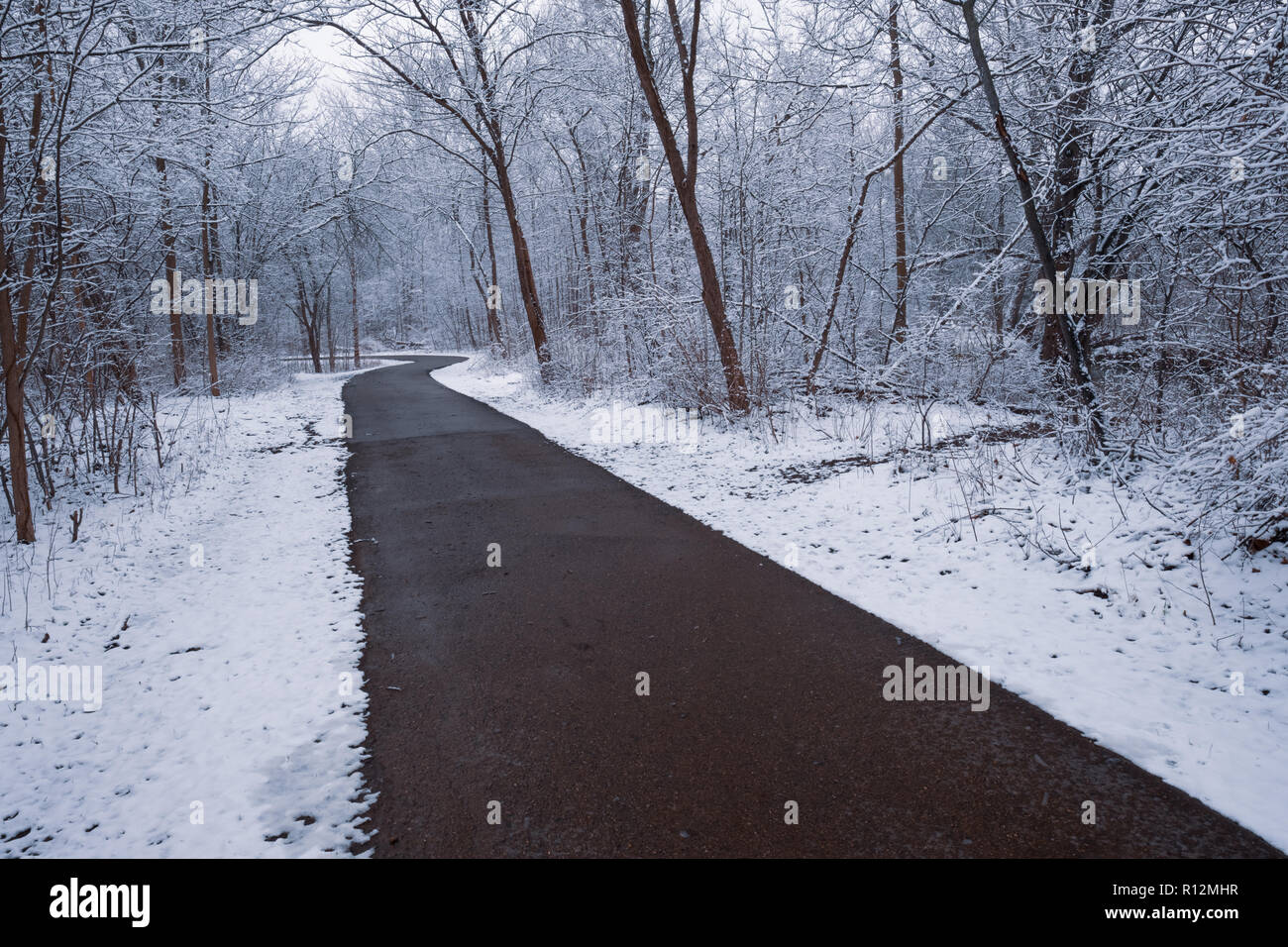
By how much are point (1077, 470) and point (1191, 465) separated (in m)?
1.56

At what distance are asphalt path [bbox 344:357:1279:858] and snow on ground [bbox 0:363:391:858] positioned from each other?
0.30 metres

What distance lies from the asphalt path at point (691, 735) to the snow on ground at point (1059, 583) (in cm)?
24

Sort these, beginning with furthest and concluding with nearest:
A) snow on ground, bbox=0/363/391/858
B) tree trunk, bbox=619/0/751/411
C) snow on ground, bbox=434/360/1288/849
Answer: tree trunk, bbox=619/0/751/411 < snow on ground, bbox=434/360/1288/849 < snow on ground, bbox=0/363/391/858

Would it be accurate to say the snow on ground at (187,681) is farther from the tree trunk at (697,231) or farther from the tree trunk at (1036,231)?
the tree trunk at (1036,231)

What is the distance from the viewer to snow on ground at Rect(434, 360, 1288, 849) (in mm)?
3090

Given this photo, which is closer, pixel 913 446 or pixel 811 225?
pixel 913 446

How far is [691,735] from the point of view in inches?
126

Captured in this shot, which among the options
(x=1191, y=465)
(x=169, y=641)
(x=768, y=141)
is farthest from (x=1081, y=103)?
(x=169, y=641)

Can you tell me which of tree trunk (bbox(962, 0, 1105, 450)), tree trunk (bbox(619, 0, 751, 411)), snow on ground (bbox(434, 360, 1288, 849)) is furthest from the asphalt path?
tree trunk (bbox(619, 0, 751, 411))

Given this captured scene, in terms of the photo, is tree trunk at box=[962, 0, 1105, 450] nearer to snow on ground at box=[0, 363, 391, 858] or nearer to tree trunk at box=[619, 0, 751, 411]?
tree trunk at box=[619, 0, 751, 411]

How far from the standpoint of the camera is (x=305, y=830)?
267 cm

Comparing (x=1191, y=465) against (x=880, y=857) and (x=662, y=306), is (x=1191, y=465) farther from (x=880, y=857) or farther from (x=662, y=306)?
(x=662, y=306)

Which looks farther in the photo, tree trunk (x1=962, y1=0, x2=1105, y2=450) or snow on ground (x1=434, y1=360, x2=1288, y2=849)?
tree trunk (x1=962, y1=0, x2=1105, y2=450)

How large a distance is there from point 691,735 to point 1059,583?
A: 3009 millimetres
